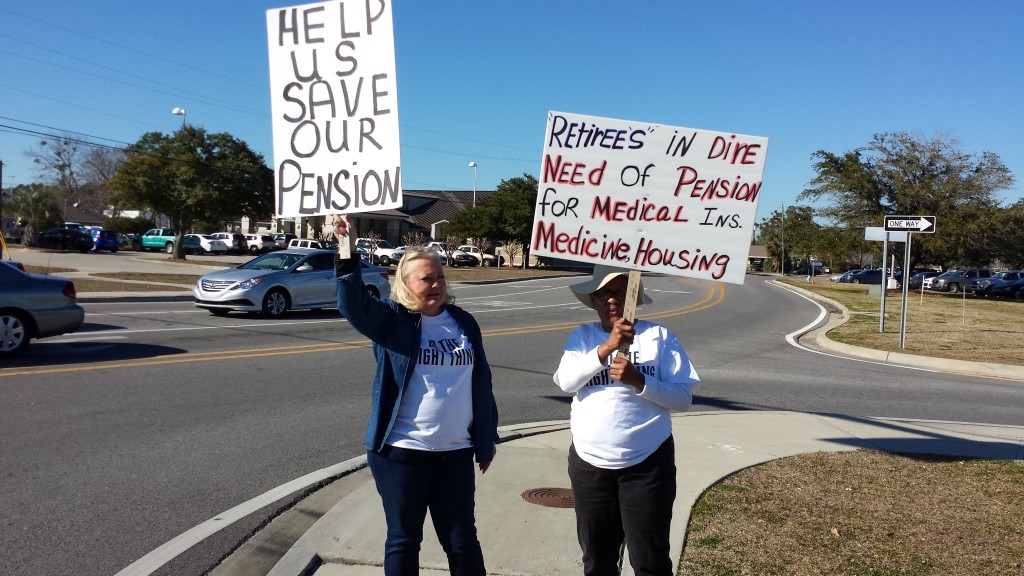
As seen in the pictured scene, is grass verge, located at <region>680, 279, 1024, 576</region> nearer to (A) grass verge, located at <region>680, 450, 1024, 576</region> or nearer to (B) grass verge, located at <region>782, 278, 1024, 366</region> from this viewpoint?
(A) grass verge, located at <region>680, 450, 1024, 576</region>

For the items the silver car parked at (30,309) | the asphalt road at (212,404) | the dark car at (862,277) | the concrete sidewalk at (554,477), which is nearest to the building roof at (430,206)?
the dark car at (862,277)

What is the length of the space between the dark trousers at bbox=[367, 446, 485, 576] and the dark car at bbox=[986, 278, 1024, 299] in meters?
50.8

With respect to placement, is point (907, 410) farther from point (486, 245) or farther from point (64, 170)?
point (64, 170)

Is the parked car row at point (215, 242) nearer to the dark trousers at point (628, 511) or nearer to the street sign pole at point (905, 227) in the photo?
the street sign pole at point (905, 227)

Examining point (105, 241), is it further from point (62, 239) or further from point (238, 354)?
point (238, 354)

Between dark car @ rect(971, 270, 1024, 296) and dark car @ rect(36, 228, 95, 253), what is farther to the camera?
dark car @ rect(36, 228, 95, 253)

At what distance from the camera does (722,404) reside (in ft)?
31.8

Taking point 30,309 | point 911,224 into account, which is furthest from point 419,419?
point 911,224

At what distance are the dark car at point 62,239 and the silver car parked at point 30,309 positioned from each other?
149 feet

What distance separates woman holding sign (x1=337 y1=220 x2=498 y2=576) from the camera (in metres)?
3.28

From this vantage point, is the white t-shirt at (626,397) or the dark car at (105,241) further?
the dark car at (105,241)

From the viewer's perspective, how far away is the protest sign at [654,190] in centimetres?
372

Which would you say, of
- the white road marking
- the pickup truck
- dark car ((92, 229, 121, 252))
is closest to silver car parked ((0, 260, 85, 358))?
the white road marking

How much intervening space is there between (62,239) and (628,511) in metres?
56.3
